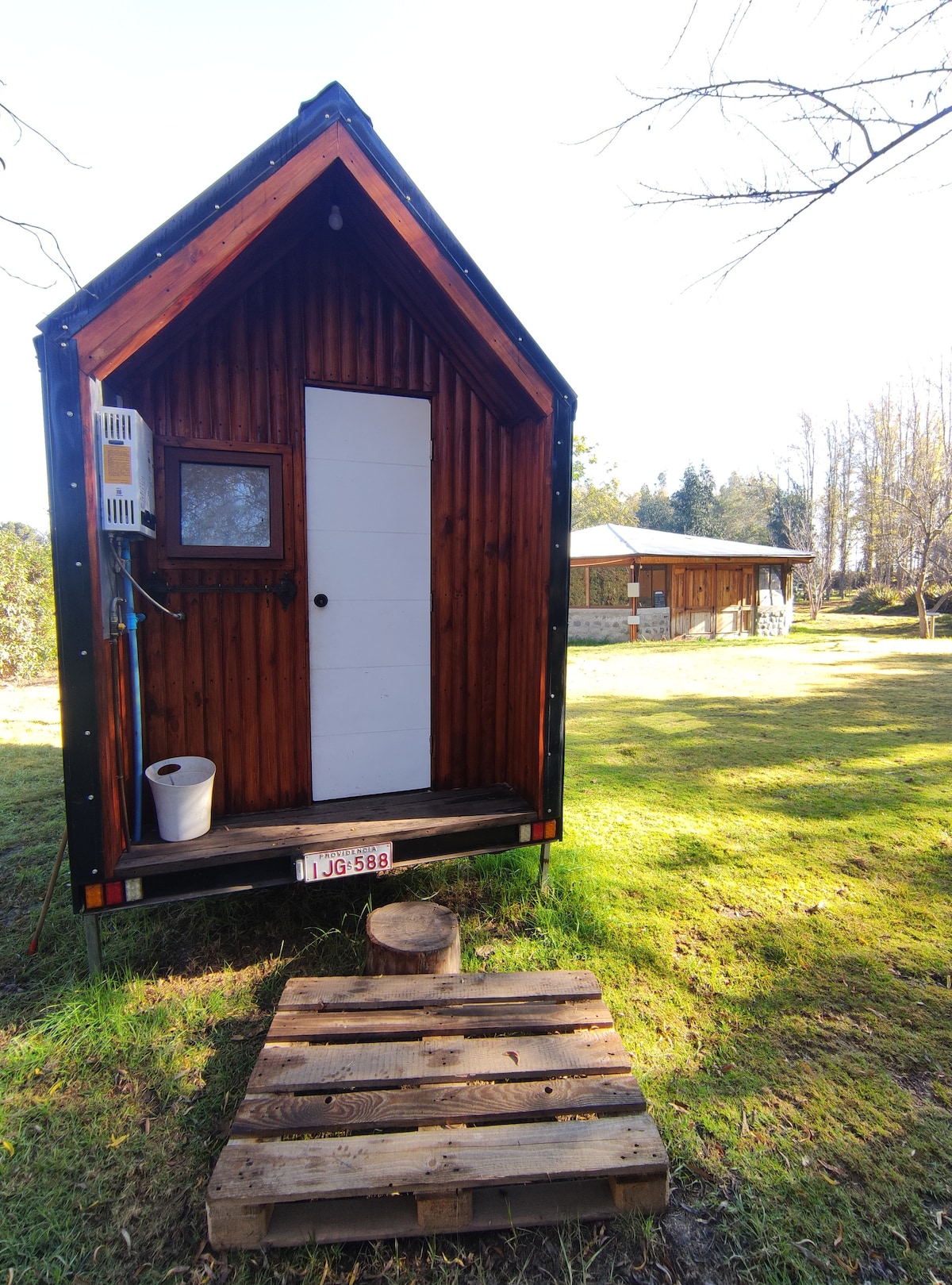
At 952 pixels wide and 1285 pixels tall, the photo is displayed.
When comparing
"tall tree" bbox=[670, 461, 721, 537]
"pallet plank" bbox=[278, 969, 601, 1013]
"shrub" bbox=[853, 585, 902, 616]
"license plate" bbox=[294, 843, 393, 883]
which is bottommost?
"pallet plank" bbox=[278, 969, 601, 1013]

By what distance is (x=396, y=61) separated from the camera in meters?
3.17

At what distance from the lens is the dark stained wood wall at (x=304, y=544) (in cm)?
340

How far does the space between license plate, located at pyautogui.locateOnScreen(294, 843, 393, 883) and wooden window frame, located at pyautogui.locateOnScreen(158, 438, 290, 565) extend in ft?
5.23

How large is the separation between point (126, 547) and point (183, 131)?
2.05 m

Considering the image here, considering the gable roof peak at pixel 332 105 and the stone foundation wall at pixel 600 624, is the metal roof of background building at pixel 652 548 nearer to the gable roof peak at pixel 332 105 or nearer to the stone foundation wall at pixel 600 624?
the stone foundation wall at pixel 600 624

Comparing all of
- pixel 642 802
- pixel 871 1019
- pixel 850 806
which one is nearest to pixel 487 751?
pixel 642 802

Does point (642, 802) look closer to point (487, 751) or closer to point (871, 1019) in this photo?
point (487, 751)

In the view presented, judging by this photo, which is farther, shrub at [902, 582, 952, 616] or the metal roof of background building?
shrub at [902, 582, 952, 616]

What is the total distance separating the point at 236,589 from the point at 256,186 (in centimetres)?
184

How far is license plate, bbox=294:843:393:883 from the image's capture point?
3.03m

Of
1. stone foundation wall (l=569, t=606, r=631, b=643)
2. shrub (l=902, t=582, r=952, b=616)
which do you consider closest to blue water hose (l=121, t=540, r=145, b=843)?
stone foundation wall (l=569, t=606, r=631, b=643)

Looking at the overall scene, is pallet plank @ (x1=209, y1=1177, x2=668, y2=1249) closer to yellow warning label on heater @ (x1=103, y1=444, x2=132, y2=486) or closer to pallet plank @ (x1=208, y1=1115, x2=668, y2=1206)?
pallet plank @ (x1=208, y1=1115, x2=668, y2=1206)

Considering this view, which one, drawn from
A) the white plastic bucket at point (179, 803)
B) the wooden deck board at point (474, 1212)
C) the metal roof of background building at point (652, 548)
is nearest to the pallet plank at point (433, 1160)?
the wooden deck board at point (474, 1212)

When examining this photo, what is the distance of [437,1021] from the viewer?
7.95 feet
